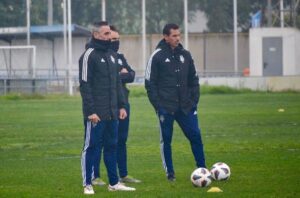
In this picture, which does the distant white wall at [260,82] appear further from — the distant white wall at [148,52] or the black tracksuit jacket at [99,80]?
the black tracksuit jacket at [99,80]

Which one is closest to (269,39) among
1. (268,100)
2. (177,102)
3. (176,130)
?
(268,100)

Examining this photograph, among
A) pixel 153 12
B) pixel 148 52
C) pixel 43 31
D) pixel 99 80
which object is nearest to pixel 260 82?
pixel 43 31

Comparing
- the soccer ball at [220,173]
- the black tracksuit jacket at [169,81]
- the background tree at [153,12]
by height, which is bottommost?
the soccer ball at [220,173]

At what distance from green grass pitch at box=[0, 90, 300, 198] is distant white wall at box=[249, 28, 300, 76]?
2439 cm

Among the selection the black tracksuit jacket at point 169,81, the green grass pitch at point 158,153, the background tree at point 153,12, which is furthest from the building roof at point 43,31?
the black tracksuit jacket at point 169,81

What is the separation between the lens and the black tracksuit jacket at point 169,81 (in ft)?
45.6

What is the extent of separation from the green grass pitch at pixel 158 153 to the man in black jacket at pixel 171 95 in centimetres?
53

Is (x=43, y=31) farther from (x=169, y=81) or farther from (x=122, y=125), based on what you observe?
(x=169, y=81)

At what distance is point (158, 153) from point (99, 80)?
240 inches

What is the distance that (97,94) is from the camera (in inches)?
496

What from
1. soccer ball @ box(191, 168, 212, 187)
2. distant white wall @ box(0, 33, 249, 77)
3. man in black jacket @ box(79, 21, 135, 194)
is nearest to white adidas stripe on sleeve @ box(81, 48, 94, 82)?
man in black jacket @ box(79, 21, 135, 194)

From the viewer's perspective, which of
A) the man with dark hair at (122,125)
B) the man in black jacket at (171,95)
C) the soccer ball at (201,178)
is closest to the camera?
the soccer ball at (201,178)

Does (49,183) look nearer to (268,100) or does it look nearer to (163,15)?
(268,100)

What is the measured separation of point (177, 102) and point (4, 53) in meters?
48.7
